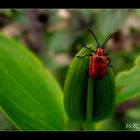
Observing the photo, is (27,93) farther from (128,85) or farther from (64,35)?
(64,35)

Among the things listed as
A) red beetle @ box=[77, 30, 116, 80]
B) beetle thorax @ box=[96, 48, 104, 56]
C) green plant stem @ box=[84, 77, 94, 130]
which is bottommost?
green plant stem @ box=[84, 77, 94, 130]

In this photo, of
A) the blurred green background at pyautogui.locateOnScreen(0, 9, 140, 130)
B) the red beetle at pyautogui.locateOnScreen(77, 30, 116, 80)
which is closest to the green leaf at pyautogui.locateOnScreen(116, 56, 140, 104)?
the red beetle at pyautogui.locateOnScreen(77, 30, 116, 80)

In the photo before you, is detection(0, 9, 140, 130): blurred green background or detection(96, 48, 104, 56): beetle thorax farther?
detection(0, 9, 140, 130): blurred green background

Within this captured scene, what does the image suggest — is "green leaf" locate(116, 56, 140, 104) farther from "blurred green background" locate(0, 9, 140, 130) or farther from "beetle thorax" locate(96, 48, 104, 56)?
"blurred green background" locate(0, 9, 140, 130)

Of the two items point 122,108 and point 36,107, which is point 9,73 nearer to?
point 36,107

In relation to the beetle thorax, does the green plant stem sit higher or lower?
lower
